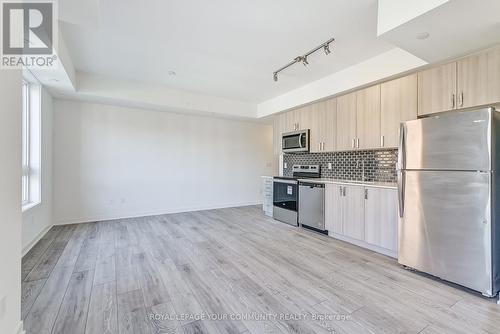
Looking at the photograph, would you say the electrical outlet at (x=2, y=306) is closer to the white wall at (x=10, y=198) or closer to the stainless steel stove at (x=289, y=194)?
the white wall at (x=10, y=198)

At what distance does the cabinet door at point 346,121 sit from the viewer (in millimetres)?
3825

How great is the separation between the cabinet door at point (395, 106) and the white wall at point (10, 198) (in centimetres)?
394

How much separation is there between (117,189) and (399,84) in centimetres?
552

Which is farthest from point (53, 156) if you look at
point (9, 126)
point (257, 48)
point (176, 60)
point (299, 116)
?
point (299, 116)

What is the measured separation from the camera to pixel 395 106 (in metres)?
3.22

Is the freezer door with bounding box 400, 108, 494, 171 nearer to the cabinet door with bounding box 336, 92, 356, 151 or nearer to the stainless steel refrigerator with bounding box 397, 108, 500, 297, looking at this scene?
the stainless steel refrigerator with bounding box 397, 108, 500, 297

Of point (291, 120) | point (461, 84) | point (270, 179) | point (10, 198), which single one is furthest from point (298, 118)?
point (10, 198)

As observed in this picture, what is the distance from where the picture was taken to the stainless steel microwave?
474 centimetres

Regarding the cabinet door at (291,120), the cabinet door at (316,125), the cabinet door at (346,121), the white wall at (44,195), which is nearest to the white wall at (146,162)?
the white wall at (44,195)

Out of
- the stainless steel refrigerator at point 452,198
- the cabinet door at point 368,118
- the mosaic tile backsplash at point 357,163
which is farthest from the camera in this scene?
the mosaic tile backsplash at point 357,163

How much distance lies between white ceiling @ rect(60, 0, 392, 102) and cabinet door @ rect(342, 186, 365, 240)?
2.00 m

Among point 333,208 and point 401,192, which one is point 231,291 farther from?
point 333,208

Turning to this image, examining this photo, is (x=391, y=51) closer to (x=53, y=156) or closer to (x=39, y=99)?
(x=39, y=99)

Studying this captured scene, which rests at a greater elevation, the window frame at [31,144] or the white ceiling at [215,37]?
the white ceiling at [215,37]
